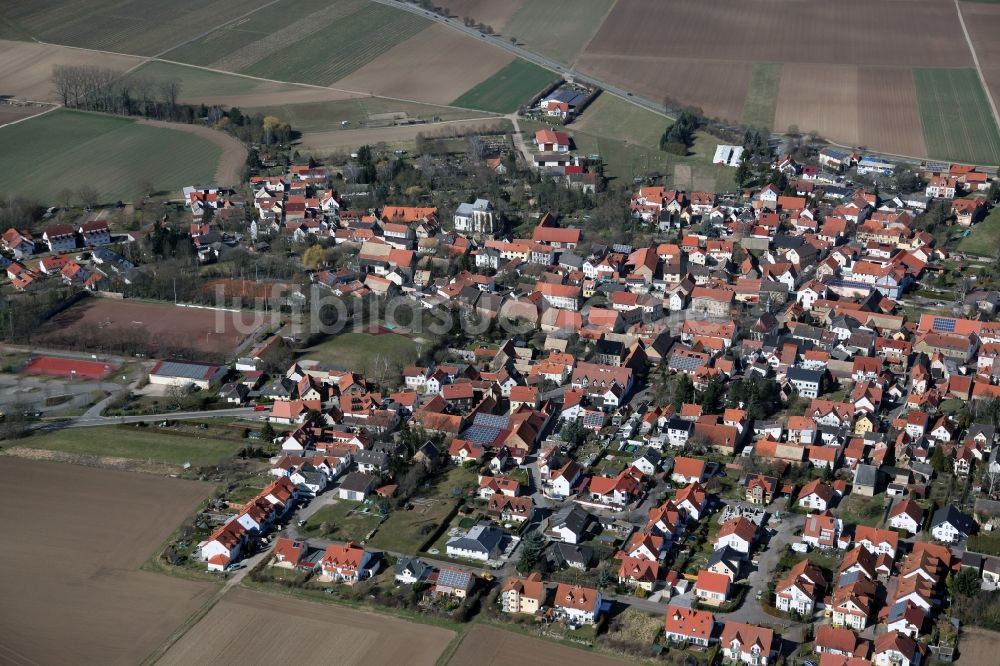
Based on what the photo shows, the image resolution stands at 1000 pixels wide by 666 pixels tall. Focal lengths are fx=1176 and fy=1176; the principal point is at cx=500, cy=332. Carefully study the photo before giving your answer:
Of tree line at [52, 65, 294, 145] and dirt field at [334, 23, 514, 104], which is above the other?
dirt field at [334, 23, 514, 104]

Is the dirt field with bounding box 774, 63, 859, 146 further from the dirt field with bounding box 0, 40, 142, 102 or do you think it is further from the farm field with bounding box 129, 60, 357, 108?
the dirt field with bounding box 0, 40, 142, 102

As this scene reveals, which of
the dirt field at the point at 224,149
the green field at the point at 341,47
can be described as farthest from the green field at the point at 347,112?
the green field at the point at 341,47

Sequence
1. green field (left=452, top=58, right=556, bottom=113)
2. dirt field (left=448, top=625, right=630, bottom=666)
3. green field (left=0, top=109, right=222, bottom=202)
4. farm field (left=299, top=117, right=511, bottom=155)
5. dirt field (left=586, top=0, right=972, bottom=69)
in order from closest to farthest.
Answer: dirt field (left=448, top=625, right=630, bottom=666), green field (left=0, top=109, right=222, bottom=202), farm field (left=299, top=117, right=511, bottom=155), green field (left=452, top=58, right=556, bottom=113), dirt field (left=586, top=0, right=972, bottom=69)

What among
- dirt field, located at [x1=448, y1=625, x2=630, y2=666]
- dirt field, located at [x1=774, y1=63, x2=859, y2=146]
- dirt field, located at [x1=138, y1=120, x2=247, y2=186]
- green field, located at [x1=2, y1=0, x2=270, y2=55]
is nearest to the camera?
dirt field, located at [x1=448, y1=625, x2=630, y2=666]

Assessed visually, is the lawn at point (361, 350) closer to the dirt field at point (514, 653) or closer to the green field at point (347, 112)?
the dirt field at point (514, 653)

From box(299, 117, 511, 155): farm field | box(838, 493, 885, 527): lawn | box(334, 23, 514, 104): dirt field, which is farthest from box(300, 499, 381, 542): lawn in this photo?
box(334, 23, 514, 104): dirt field

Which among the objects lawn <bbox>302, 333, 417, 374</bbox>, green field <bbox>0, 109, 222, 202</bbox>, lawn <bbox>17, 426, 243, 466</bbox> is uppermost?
green field <bbox>0, 109, 222, 202</bbox>

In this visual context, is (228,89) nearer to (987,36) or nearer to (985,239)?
(985,239)

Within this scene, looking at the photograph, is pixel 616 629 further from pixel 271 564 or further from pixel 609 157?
pixel 609 157

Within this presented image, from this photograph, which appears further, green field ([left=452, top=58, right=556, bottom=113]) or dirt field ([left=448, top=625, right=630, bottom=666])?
green field ([left=452, top=58, right=556, bottom=113])
